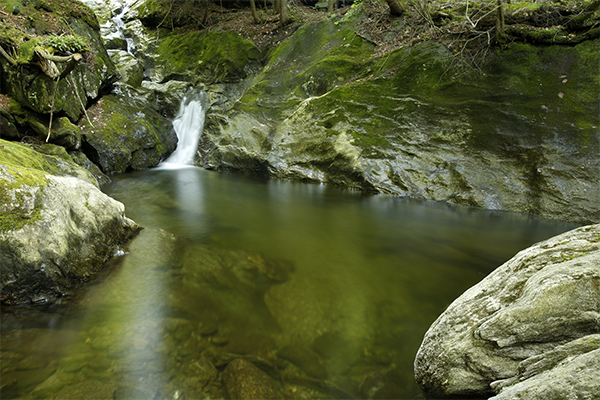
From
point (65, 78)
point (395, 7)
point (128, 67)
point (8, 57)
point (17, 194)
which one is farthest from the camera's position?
point (128, 67)

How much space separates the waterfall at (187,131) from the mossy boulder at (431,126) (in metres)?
1.00

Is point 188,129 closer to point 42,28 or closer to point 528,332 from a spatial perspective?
point 42,28

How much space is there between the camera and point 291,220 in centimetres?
→ 701

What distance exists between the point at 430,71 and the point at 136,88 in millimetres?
14527

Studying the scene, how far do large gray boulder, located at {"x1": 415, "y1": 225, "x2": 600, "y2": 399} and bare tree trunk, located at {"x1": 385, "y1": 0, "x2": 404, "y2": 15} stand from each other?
13.0m

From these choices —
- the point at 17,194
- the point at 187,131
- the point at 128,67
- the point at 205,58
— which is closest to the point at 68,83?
the point at 187,131

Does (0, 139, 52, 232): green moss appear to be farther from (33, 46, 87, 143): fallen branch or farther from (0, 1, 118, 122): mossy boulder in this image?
(0, 1, 118, 122): mossy boulder

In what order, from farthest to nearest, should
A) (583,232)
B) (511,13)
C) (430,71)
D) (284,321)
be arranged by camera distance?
1. (430,71)
2. (511,13)
3. (284,321)
4. (583,232)

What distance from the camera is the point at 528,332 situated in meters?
1.79

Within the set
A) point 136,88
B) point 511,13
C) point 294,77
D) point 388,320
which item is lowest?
point 388,320

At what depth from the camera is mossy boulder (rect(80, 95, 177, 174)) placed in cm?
1019

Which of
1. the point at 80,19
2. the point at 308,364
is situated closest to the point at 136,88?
the point at 80,19

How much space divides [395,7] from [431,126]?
641 centimetres

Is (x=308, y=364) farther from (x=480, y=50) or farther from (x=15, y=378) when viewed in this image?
(x=480, y=50)
